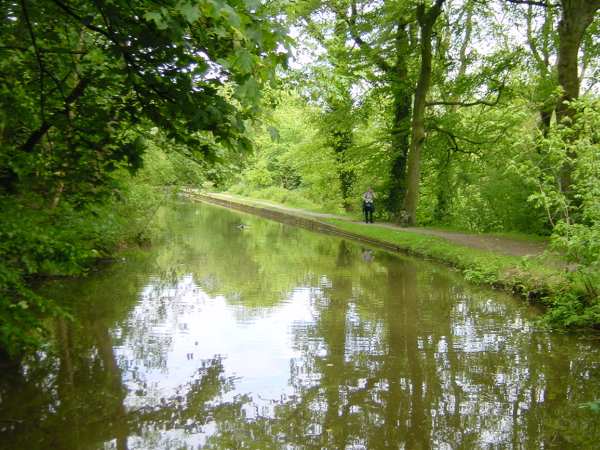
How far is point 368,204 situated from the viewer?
24469mm

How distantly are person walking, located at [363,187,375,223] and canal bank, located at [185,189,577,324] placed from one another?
121 centimetres

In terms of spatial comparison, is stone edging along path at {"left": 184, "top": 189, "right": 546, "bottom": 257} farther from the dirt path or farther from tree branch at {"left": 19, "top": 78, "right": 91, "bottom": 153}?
tree branch at {"left": 19, "top": 78, "right": 91, "bottom": 153}

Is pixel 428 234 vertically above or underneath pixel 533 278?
above

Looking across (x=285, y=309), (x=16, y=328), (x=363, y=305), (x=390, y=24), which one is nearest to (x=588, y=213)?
(x=363, y=305)

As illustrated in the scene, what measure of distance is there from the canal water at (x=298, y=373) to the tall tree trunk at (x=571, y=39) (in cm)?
553

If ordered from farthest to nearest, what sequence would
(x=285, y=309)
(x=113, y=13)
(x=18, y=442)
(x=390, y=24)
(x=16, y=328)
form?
(x=390, y=24) → (x=285, y=309) → (x=18, y=442) → (x=16, y=328) → (x=113, y=13)

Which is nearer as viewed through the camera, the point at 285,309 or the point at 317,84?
→ the point at 285,309

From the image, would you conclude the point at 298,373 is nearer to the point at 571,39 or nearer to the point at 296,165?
the point at 571,39

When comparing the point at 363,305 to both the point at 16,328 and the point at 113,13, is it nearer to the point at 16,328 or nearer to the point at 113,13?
the point at 16,328

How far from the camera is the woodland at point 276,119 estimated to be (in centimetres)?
342

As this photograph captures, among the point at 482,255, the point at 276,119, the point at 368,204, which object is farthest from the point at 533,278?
the point at 368,204

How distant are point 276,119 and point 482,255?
10386 millimetres

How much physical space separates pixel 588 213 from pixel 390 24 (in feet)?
42.7

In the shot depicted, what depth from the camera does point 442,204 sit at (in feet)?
80.2
